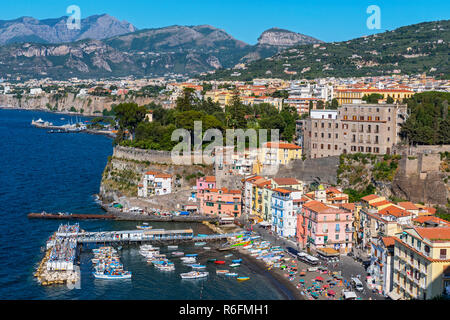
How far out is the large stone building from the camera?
106 ft

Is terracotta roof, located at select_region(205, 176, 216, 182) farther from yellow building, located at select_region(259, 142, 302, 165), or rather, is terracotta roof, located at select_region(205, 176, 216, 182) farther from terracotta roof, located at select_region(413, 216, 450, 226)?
terracotta roof, located at select_region(413, 216, 450, 226)

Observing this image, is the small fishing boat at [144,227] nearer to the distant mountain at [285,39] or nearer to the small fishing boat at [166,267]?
the small fishing boat at [166,267]

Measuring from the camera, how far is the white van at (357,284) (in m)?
20.2

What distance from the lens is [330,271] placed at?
22.5 m

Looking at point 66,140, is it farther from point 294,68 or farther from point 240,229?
point 240,229

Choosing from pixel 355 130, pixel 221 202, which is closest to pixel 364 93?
pixel 355 130

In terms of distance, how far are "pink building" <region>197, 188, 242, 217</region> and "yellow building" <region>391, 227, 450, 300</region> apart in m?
14.8

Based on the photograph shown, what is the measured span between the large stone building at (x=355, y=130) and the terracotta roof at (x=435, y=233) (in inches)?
611

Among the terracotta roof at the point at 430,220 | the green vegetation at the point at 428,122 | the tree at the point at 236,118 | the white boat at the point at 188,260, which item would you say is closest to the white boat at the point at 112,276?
the white boat at the point at 188,260

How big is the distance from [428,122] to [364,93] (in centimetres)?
1359

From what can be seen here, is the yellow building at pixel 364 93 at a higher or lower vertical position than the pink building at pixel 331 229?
higher

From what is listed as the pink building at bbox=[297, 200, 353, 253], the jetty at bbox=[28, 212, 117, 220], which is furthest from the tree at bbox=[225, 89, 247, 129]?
the pink building at bbox=[297, 200, 353, 253]

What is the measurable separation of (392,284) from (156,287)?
8951 millimetres
